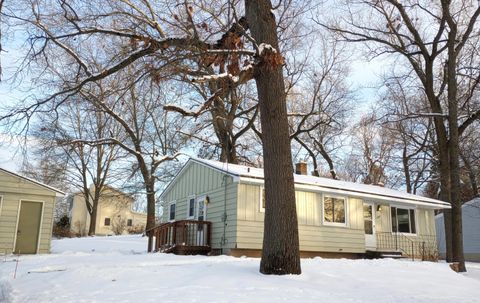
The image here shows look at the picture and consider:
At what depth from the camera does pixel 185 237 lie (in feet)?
50.6

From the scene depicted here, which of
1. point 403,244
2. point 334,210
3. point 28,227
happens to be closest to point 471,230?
point 403,244

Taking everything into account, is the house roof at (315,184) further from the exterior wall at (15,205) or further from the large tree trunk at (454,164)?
the exterior wall at (15,205)

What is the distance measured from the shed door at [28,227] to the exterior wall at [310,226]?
27.7 ft

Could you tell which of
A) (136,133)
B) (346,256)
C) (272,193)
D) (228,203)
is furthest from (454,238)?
(136,133)

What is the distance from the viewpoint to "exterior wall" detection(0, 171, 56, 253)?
54.0ft

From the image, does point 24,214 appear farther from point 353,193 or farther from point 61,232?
point 61,232

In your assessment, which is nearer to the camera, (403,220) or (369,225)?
(369,225)

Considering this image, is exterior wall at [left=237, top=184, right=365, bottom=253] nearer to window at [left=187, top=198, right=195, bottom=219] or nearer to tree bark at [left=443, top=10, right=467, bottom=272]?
tree bark at [left=443, top=10, right=467, bottom=272]

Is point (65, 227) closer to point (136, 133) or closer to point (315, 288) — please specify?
point (136, 133)

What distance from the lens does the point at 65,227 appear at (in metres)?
35.5

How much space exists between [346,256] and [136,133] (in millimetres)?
17623

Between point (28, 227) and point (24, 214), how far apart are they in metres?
0.53

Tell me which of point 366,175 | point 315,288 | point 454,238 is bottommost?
point 315,288

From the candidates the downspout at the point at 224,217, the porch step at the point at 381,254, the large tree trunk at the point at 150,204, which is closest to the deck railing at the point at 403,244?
the porch step at the point at 381,254
